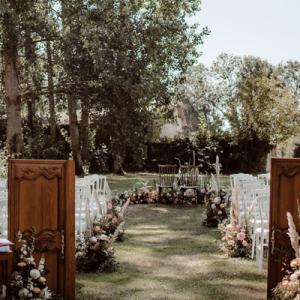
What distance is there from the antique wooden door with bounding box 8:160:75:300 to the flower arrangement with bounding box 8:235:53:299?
16 centimetres

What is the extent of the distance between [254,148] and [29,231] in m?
24.1

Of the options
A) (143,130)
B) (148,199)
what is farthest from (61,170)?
(143,130)

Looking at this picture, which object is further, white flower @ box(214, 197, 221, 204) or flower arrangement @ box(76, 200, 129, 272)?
white flower @ box(214, 197, 221, 204)

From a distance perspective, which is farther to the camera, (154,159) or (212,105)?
(212,105)

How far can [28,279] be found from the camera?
4.86 m

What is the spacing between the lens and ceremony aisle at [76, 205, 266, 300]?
20.3 feet

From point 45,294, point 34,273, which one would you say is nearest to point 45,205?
point 34,273

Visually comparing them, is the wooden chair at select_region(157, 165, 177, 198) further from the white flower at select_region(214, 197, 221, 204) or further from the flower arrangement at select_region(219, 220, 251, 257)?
the flower arrangement at select_region(219, 220, 251, 257)

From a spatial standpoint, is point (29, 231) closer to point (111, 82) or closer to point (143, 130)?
point (111, 82)

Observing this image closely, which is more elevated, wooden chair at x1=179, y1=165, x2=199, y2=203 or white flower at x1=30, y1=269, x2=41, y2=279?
wooden chair at x1=179, y1=165, x2=199, y2=203

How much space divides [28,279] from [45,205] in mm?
677

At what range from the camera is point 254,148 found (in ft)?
92.7

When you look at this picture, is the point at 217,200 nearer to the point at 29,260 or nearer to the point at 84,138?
the point at 29,260

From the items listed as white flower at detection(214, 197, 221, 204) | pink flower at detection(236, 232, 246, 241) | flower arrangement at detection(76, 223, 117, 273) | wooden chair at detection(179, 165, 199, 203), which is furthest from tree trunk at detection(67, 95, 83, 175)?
flower arrangement at detection(76, 223, 117, 273)
